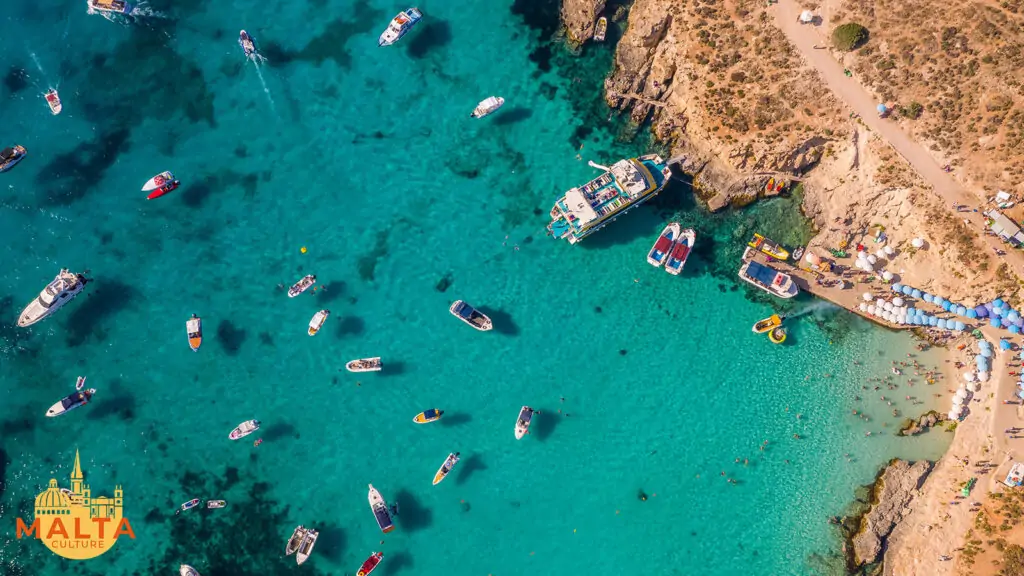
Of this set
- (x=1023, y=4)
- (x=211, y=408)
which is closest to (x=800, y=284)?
(x=1023, y=4)

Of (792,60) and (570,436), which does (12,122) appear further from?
(792,60)

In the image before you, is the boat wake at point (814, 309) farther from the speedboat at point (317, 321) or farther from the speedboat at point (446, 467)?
the speedboat at point (317, 321)

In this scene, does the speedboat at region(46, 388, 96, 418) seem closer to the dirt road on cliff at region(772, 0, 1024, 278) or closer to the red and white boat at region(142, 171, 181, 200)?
the red and white boat at region(142, 171, 181, 200)

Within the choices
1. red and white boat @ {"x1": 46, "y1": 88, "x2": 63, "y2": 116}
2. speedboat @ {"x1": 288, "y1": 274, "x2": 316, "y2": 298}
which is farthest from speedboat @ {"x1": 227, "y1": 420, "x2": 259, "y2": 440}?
red and white boat @ {"x1": 46, "y1": 88, "x2": 63, "y2": 116}

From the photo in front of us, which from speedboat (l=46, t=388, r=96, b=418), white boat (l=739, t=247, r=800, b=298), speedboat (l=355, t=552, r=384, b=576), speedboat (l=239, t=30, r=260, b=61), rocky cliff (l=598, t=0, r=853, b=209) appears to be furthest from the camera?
speedboat (l=239, t=30, r=260, b=61)

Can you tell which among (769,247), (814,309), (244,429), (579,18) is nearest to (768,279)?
(769,247)

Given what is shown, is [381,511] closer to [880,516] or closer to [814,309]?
[814,309]

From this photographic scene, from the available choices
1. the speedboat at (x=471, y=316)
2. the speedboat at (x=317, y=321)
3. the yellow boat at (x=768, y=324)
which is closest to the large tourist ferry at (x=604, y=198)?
the speedboat at (x=471, y=316)
